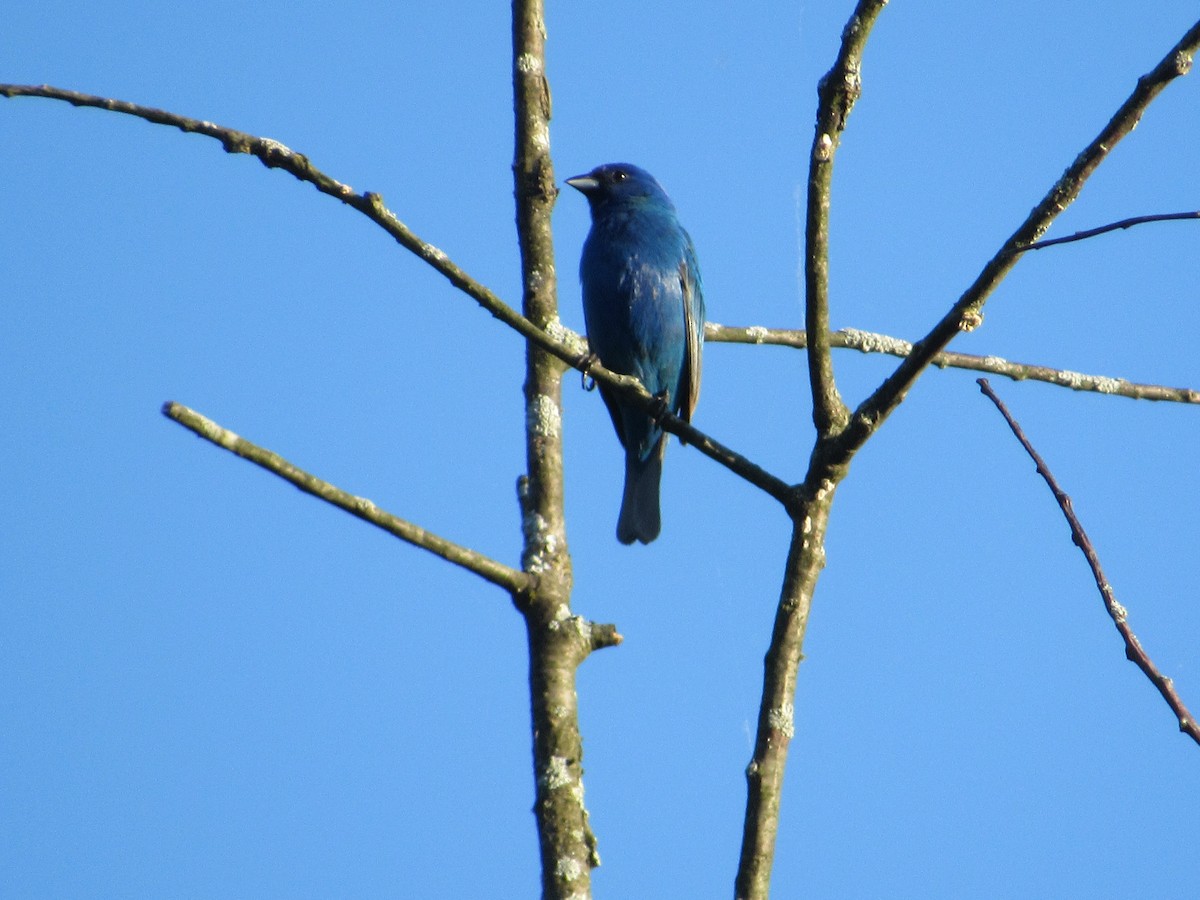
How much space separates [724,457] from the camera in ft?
10.2

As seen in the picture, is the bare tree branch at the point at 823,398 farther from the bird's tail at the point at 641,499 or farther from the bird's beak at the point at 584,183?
the bird's beak at the point at 584,183

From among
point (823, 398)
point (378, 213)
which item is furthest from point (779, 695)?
point (378, 213)

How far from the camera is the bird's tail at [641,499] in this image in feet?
24.3

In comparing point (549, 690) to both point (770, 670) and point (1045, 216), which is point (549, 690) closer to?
point (770, 670)

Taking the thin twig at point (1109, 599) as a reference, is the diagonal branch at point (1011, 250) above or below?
above

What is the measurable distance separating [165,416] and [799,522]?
1285 millimetres

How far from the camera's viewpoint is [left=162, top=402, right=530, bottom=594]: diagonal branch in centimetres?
235

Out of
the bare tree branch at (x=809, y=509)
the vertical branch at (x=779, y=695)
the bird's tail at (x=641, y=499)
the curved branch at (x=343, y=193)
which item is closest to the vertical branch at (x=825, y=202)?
the bare tree branch at (x=809, y=509)

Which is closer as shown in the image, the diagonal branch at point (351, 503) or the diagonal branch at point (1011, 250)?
the diagonal branch at point (351, 503)

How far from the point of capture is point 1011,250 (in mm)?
2684

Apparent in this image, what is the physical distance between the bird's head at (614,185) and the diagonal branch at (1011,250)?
5.01 metres

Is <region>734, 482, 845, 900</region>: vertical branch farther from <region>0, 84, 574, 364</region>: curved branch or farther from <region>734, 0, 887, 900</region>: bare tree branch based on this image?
<region>0, 84, 574, 364</region>: curved branch

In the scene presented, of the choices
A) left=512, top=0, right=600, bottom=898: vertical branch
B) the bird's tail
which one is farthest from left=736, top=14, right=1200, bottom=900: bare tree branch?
the bird's tail

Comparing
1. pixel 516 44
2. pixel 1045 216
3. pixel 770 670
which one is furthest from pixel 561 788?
pixel 516 44
